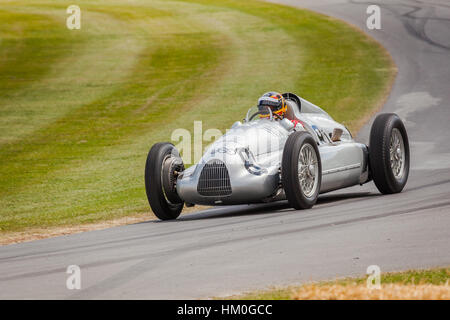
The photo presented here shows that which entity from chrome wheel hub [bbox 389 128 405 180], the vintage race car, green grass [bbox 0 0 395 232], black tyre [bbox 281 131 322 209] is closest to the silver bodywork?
the vintage race car

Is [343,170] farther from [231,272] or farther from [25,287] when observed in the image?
[25,287]

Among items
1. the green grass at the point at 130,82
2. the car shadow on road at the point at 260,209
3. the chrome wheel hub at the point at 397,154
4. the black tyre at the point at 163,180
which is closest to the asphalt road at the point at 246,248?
the car shadow on road at the point at 260,209

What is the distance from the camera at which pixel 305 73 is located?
31453 mm

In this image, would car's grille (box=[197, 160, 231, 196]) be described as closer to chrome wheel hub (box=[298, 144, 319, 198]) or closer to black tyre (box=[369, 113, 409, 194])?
chrome wheel hub (box=[298, 144, 319, 198])

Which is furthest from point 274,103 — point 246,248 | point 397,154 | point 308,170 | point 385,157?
point 246,248

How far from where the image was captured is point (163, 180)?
12.8 m

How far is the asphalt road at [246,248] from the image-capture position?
24.7ft

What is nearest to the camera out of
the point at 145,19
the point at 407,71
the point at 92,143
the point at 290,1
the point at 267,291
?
the point at 267,291

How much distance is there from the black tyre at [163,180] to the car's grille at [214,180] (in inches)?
27.6

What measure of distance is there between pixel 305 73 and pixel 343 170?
1854cm

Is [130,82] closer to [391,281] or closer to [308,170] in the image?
[308,170]
